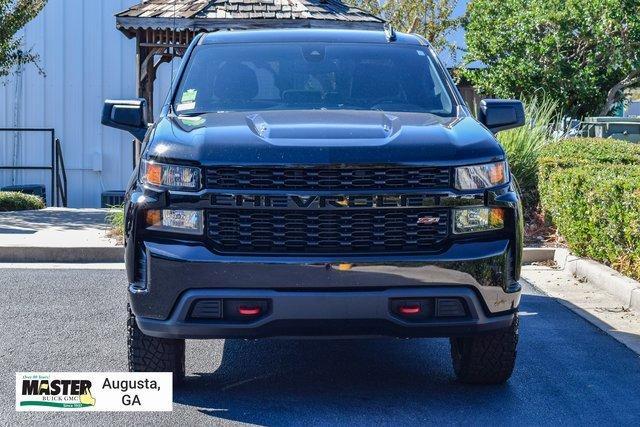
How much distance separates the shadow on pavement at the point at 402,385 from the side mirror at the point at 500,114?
1.45 metres

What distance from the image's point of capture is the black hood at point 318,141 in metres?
5.34

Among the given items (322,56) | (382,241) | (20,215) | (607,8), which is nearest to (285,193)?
(382,241)

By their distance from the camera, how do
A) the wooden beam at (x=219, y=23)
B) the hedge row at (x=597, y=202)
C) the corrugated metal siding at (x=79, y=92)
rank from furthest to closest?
the corrugated metal siding at (x=79, y=92) → the wooden beam at (x=219, y=23) → the hedge row at (x=597, y=202)

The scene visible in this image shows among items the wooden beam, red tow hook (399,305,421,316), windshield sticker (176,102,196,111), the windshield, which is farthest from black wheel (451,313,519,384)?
the wooden beam

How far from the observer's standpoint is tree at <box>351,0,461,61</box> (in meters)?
24.8

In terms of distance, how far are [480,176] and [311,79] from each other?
1612 mm

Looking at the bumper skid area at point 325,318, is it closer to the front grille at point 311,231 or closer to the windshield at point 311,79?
the front grille at point 311,231

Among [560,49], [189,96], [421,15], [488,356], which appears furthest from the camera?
[421,15]

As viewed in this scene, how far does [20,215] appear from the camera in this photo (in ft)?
47.4

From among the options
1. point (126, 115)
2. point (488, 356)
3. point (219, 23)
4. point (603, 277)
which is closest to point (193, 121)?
point (126, 115)

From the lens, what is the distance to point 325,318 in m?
5.26

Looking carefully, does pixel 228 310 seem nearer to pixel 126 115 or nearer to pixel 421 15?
pixel 126 115

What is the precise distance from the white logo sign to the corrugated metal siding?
1680 centimetres

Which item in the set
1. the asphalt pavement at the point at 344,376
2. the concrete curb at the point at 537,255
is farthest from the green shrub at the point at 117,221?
the concrete curb at the point at 537,255
